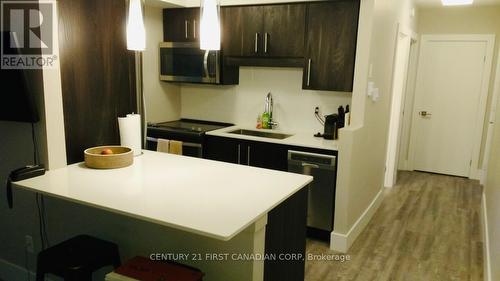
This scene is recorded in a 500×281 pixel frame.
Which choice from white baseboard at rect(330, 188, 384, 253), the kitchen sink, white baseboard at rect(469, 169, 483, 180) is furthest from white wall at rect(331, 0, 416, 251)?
white baseboard at rect(469, 169, 483, 180)

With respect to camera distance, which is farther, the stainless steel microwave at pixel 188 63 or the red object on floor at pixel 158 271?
the stainless steel microwave at pixel 188 63

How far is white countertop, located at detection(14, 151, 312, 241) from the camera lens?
1.56 meters

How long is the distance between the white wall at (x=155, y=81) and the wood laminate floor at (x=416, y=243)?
7.40ft

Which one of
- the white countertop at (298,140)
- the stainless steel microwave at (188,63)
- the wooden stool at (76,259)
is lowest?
the wooden stool at (76,259)

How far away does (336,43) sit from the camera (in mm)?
3365

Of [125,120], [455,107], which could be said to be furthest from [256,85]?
[455,107]

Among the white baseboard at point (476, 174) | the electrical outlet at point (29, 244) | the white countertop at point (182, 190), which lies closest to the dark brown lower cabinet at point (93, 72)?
the white countertop at point (182, 190)

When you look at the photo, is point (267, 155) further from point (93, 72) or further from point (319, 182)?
point (93, 72)

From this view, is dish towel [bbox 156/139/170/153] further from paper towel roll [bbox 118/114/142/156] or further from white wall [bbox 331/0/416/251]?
white wall [bbox 331/0/416/251]

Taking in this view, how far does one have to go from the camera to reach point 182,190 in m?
1.90

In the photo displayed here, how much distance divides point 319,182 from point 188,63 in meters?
1.92

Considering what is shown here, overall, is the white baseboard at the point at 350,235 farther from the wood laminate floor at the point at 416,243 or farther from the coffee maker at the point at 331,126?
the coffee maker at the point at 331,126

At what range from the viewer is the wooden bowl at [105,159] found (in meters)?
2.19

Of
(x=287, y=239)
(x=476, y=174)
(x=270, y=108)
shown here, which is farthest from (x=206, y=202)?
(x=476, y=174)
